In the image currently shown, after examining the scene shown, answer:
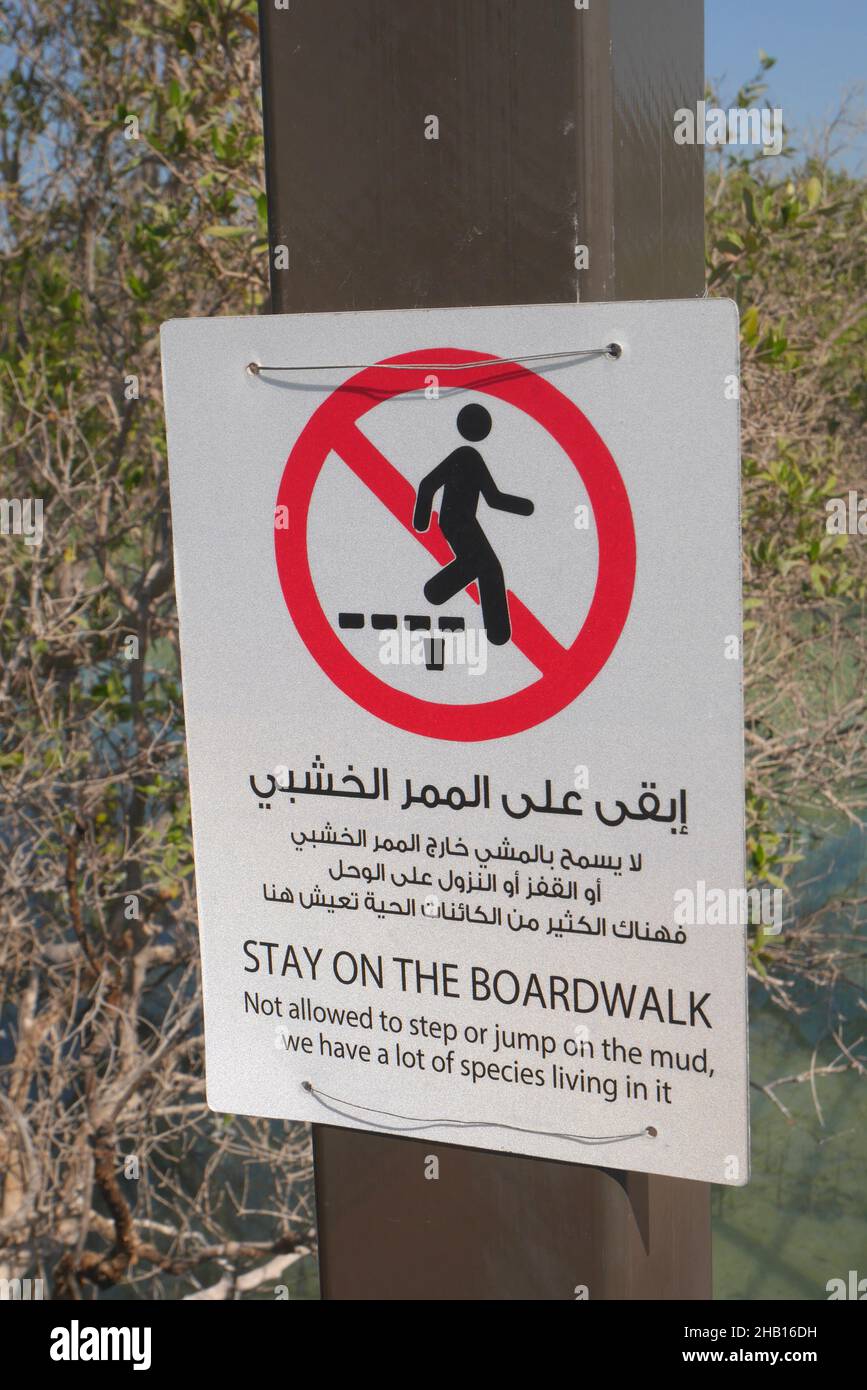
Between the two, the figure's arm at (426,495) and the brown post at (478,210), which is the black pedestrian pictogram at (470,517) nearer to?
the figure's arm at (426,495)

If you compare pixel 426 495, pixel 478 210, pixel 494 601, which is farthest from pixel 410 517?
pixel 478 210

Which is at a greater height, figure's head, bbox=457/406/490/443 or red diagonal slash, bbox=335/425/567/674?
figure's head, bbox=457/406/490/443

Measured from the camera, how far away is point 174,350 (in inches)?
57.7

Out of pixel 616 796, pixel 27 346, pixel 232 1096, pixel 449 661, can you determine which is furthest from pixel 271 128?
pixel 27 346

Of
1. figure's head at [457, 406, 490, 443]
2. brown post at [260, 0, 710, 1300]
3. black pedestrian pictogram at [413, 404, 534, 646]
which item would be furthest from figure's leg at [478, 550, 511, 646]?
brown post at [260, 0, 710, 1300]

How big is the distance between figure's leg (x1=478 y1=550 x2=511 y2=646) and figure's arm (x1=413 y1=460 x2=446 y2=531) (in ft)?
0.27

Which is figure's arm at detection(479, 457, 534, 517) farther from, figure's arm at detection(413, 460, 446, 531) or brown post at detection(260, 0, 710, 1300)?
brown post at detection(260, 0, 710, 1300)

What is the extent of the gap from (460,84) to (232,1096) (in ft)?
3.77

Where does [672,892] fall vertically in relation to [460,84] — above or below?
below

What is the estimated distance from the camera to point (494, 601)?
1.33 metres

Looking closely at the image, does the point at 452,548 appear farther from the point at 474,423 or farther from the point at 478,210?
the point at 478,210

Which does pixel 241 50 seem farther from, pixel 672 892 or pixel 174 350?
pixel 672 892

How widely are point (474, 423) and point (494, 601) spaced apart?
0.61 ft

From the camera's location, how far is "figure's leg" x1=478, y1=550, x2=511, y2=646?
52.4 inches
